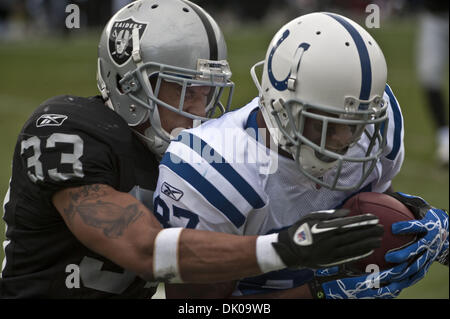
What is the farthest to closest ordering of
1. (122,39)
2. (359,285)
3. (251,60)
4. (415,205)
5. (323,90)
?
(251,60), (122,39), (415,205), (359,285), (323,90)

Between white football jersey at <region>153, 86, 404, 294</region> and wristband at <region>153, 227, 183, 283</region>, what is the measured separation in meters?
0.13

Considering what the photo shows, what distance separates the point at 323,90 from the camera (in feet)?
7.07

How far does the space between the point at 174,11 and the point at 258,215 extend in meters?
0.77

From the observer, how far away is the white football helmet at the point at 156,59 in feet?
8.32

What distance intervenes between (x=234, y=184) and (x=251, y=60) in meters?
9.30

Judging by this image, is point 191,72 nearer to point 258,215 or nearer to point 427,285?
point 258,215

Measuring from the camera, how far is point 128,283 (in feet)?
8.06

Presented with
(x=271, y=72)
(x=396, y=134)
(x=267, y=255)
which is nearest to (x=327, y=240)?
(x=267, y=255)

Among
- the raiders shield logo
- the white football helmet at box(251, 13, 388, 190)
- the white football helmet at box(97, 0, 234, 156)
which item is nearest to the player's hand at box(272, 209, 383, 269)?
the white football helmet at box(251, 13, 388, 190)

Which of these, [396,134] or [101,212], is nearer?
[101,212]

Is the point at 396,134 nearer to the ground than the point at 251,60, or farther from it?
farther from it

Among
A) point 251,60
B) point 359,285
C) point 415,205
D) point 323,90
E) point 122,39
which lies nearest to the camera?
point 323,90

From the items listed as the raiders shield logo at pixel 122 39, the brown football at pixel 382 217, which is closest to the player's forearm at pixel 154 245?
the brown football at pixel 382 217

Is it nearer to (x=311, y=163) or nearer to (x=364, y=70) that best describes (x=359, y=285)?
(x=311, y=163)
